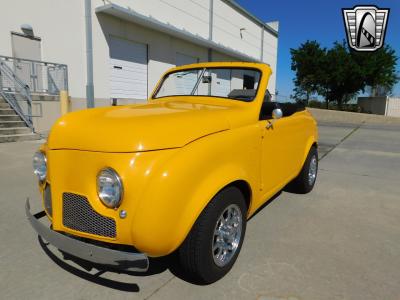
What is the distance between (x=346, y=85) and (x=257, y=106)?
1360 inches

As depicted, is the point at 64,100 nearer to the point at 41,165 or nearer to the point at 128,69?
the point at 128,69

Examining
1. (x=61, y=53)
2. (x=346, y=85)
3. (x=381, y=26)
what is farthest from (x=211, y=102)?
(x=346, y=85)

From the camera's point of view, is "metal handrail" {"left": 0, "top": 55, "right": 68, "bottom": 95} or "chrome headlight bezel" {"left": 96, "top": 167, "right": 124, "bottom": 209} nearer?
"chrome headlight bezel" {"left": 96, "top": 167, "right": 124, "bottom": 209}

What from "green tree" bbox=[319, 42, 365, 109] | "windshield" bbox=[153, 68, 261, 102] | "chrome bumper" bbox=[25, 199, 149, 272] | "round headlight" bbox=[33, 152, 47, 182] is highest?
"green tree" bbox=[319, 42, 365, 109]

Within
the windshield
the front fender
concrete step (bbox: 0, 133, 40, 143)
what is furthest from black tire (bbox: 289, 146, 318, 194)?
concrete step (bbox: 0, 133, 40, 143)

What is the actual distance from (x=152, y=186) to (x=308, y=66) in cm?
3618

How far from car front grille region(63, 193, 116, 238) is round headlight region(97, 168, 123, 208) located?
0.39 feet

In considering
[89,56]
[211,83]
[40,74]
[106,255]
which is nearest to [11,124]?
[40,74]

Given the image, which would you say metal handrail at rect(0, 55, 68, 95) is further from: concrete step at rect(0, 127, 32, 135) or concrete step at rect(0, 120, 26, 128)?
concrete step at rect(0, 127, 32, 135)

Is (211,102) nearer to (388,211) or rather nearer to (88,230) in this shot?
(88,230)

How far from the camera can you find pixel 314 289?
2455 mm

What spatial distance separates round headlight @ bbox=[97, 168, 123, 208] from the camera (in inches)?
78.9

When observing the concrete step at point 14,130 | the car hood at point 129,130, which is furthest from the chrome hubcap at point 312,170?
the concrete step at point 14,130

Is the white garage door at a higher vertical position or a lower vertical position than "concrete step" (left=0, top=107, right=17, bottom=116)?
higher
